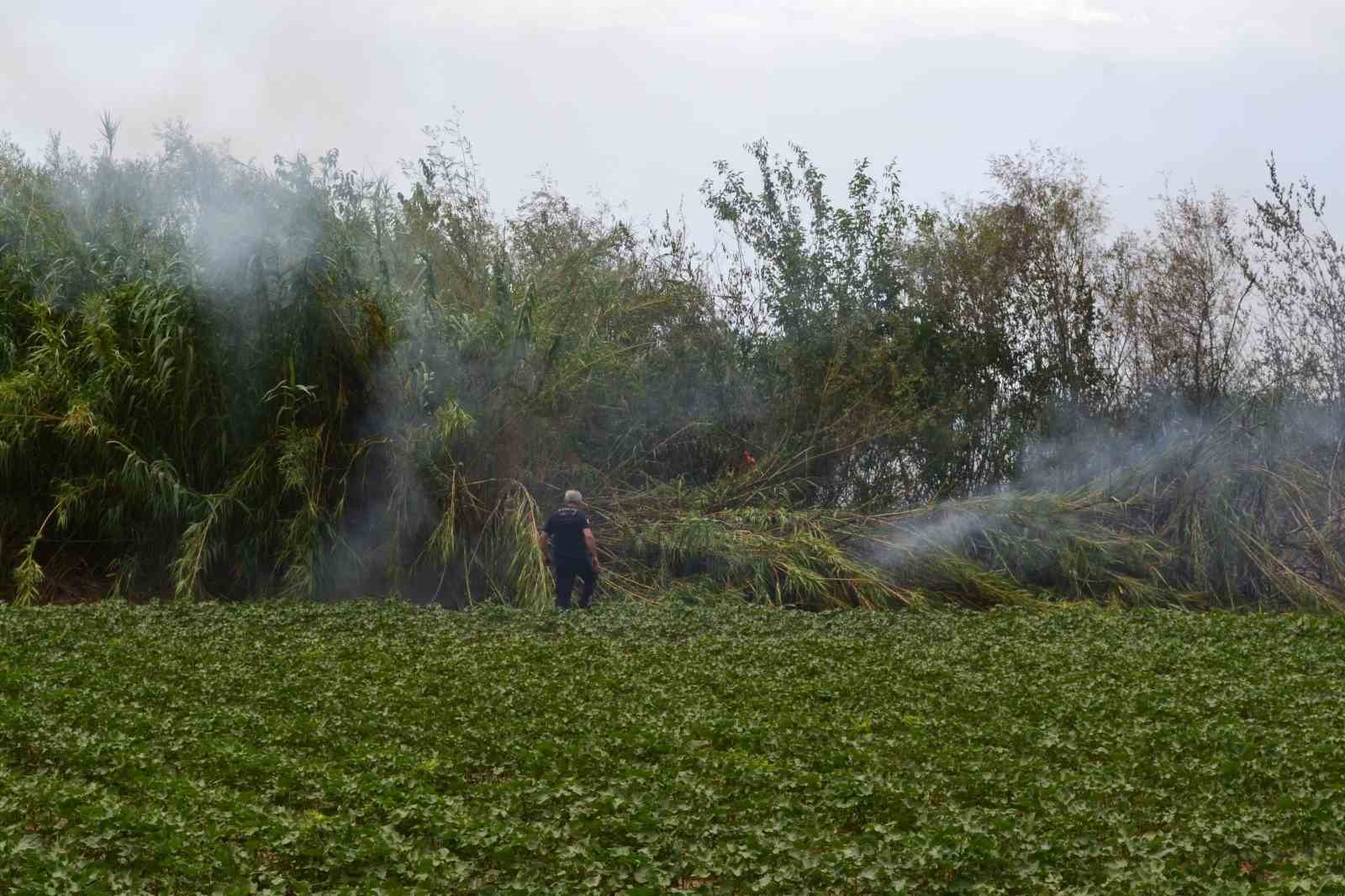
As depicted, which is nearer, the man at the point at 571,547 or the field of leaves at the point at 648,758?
the field of leaves at the point at 648,758

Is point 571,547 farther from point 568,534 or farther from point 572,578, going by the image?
point 572,578

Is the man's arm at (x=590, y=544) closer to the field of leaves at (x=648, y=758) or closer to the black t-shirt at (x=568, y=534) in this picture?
the black t-shirt at (x=568, y=534)

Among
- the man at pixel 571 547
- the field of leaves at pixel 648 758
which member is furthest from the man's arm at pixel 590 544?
the field of leaves at pixel 648 758

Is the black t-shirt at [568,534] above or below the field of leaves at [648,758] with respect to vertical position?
above

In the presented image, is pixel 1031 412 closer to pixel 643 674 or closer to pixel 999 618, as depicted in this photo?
pixel 999 618

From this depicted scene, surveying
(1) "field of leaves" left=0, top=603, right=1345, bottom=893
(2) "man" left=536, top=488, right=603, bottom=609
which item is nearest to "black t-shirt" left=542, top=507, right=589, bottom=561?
(2) "man" left=536, top=488, right=603, bottom=609

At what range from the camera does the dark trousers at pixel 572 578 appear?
11836 millimetres

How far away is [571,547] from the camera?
11.8 m

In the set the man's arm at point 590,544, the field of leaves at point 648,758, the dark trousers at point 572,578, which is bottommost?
the field of leaves at point 648,758

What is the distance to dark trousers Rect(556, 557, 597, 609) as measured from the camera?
1184 centimetres

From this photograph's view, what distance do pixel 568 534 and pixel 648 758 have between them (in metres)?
5.54

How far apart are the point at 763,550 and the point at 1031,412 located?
503 cm

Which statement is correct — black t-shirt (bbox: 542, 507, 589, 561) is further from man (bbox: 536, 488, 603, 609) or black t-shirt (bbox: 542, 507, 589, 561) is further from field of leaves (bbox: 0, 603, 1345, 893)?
field of leaves (bbox: 0, 603, 1345, 893)

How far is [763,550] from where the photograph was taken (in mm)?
12773
